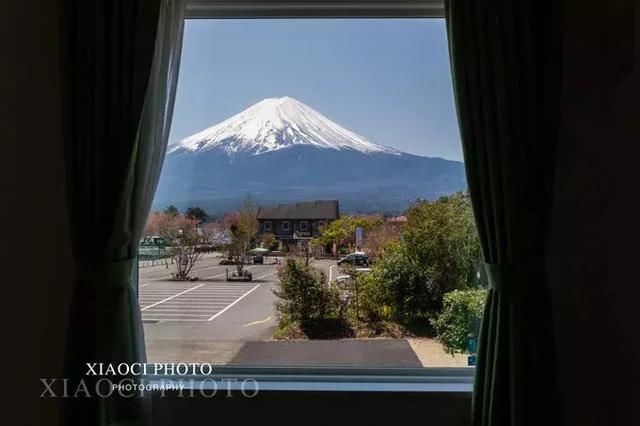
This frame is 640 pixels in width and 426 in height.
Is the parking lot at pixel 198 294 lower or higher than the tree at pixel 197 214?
lower

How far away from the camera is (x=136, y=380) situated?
1379mm

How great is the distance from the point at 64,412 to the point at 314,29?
1578 millimetres

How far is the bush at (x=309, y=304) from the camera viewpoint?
1637 mm

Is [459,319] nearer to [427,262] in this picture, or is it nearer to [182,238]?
[427,262]

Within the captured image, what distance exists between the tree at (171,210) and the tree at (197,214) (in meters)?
0.04

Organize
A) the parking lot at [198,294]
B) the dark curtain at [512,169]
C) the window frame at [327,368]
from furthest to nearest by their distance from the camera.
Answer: the parking lot at [198,294], the window frame at [327,368], the dark curtain at [512,169]

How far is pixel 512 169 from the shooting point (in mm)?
1299

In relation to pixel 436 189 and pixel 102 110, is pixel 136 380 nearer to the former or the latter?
pixel 102 110

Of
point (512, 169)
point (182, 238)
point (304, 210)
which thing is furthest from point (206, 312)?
point (512, 169)

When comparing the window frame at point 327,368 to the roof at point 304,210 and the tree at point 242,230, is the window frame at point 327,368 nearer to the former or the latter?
the tree at point 242,230

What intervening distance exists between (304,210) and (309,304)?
36 cm

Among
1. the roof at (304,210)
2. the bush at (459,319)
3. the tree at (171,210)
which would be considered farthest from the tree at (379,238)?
the tree at (171,210)

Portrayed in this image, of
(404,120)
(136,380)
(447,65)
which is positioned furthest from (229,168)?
(447,65)

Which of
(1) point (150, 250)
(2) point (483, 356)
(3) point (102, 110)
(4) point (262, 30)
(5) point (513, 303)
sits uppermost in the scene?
(4) point (262, 30)
